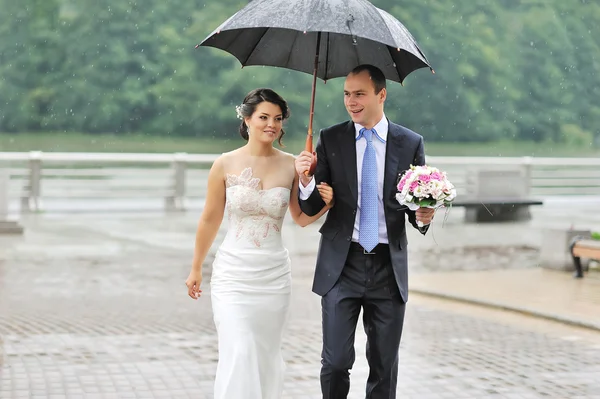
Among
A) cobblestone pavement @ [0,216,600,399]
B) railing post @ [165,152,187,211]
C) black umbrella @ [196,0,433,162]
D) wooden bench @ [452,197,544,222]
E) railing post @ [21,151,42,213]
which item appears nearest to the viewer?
black umbrella @ [196,0,433,162]

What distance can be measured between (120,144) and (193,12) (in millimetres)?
9369

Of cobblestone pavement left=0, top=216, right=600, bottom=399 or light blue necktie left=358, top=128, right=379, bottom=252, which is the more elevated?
light blue necktie left=358, top=128, right=379, bottom=252

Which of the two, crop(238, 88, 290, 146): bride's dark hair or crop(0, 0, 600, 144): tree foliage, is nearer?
crop(238, 88, 290, 146): bride's dark hair

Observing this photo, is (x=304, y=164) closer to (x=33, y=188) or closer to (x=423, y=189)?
(x=423, y=189)

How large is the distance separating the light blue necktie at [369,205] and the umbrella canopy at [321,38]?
501 millimetres

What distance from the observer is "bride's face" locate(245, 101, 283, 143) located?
16.3ft

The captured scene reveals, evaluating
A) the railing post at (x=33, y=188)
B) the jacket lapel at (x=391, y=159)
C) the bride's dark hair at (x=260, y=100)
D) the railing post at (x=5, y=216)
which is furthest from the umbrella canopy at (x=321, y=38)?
the railing post at (x=33, y=188)

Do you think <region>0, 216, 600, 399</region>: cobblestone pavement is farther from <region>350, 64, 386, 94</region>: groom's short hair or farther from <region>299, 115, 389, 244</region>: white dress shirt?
<region>350, 64, 386, 94</region>: groom's short hair

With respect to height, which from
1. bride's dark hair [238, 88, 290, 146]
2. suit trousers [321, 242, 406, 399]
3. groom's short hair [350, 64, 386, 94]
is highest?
groom's short hair [350, 64, 386, 94]

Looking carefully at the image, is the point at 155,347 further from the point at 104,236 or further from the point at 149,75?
the point at 149,75

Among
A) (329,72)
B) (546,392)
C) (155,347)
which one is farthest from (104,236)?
(329,72)

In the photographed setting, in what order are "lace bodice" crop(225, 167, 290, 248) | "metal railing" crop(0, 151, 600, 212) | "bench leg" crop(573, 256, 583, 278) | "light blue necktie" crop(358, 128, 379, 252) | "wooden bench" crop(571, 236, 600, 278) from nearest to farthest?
"light blue necktie" crop(358, 128, 379, 252), "lace bodice" crop(225, 167, 290, 248), "wooden bench" crop(571, 236, 600, 278), "bench leg" crop(573, 256, 583, 278), "metal railing" crop(0, 151, 600, 212)

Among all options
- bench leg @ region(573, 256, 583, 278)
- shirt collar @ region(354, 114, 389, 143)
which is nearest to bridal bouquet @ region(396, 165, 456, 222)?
shirt collar @ region(354, 114, 389, 143)

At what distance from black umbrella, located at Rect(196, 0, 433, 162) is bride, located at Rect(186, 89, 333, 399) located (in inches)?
13.3
